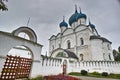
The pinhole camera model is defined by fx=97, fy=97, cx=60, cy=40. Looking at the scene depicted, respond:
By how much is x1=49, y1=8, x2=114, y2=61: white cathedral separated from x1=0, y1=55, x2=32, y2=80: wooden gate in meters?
9.65

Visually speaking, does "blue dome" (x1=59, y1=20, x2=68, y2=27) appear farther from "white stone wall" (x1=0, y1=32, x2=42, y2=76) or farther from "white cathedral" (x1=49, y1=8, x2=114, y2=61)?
"white stone wall" (x1=0, y1=32, x2=42, y2=76)

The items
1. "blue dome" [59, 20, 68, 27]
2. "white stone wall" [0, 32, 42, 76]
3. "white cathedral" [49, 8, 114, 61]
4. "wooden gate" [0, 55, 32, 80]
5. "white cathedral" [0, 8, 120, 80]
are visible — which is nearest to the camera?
"white stone wall" [0, 32, 42, 76]

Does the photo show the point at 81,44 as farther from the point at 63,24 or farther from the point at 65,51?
the point at 63,24

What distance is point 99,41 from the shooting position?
19.2 metres

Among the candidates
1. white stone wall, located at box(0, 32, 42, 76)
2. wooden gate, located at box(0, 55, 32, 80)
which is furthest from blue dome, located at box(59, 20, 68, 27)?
wooden gate, located at box(0, 55, 32, 80)

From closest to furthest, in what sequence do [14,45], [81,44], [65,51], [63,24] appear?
[14,45]
[65,51]
[81,44]
[63,24]

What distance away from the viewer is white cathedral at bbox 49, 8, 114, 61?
18.7 meters

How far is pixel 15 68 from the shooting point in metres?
6.77

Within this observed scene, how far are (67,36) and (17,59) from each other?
18336 mm

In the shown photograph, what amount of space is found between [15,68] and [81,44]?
16491mm

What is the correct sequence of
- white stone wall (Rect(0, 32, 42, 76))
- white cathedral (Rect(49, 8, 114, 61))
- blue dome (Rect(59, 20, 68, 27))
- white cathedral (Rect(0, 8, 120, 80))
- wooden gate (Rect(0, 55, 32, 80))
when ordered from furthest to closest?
blue dome (Rect(59, 20, 68, 27))
white cathedral (Rect(49, 8, 114, 61))
white cathedral (Rect(0, 8, 120, 80))
wooden gate (Rect(0, 55, 32, 80))
white stone wall (Rect(0, 32, 42, 76))

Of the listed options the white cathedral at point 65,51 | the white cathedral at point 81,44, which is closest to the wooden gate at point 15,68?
the white cathedral at point 65,51

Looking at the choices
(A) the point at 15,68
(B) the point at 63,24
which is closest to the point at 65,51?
(A) the point at 15,68

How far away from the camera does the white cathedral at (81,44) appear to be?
1872cm
